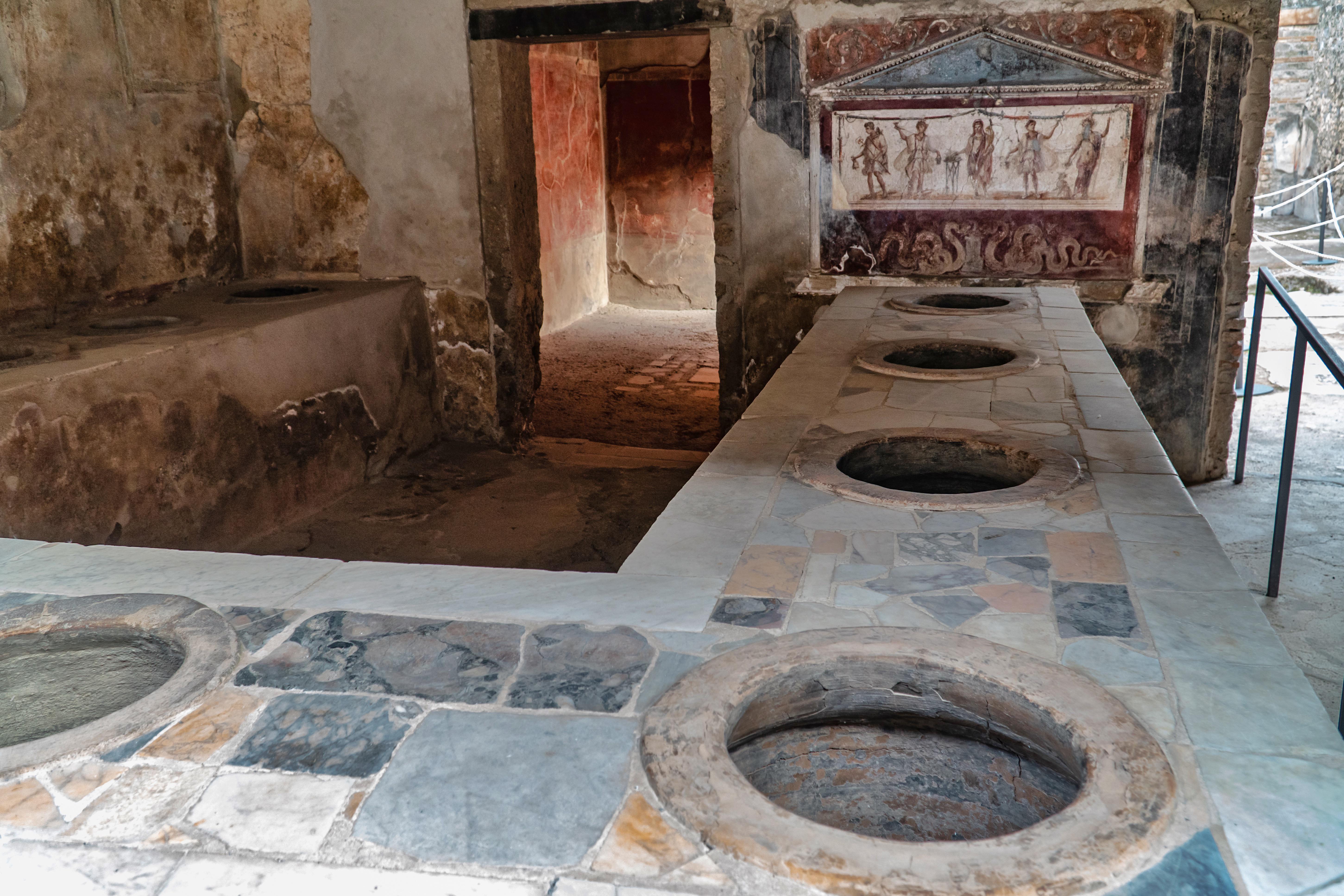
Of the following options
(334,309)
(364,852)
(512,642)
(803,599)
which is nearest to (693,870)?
(364,852)

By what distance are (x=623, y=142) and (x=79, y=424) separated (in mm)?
7153

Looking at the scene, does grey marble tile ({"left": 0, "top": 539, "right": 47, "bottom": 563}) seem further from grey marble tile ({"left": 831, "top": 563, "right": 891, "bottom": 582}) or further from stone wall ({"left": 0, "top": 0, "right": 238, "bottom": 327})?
stone wall ({"left": 0, "top": 0, "right": 238, "bottom": 327})

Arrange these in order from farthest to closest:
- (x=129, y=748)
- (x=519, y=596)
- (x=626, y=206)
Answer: (x=626, y=206) → (x=519, y=596) → (x=129, y=748)

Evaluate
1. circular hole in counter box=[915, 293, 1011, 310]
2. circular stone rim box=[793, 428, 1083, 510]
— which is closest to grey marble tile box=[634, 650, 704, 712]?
circular stone rim box=[793, 428, 1083, 510]

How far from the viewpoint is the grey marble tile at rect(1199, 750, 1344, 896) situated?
1246 millimetres

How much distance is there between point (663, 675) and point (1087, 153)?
4.53 meters

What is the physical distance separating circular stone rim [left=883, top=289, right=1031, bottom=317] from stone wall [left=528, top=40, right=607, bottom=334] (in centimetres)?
383

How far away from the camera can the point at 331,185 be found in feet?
21.0

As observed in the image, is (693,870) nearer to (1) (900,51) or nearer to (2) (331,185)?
(1) (900,51)

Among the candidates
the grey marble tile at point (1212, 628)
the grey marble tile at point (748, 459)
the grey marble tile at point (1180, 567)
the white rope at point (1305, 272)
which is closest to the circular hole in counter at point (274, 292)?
the grey marble tile at point (748, 459)

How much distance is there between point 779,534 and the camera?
2.43 metres

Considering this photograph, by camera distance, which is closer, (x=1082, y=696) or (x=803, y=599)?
(x=1082, y=696)

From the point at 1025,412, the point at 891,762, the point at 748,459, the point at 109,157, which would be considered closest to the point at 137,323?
the point at 109,157

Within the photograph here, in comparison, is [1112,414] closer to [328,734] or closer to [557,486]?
[328,734]
